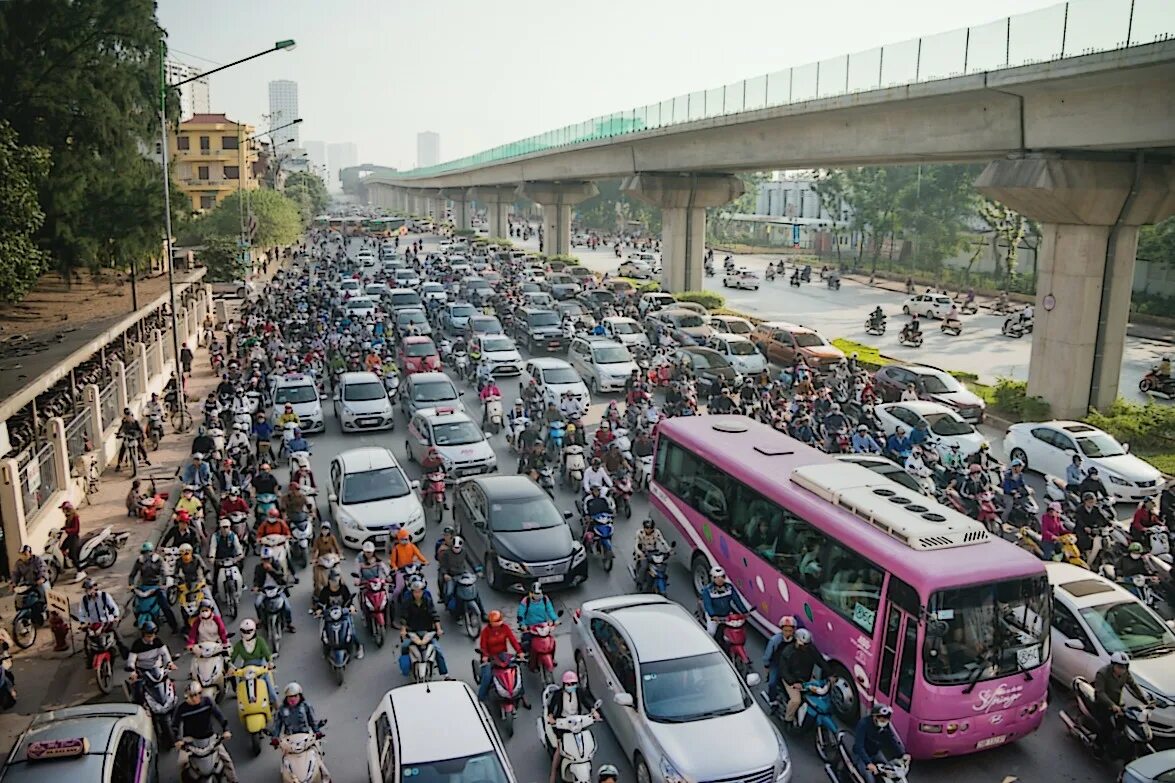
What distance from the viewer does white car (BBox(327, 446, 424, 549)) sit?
52.0 ft

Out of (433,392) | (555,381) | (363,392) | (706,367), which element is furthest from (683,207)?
(363,392)

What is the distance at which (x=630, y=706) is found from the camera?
981 cm

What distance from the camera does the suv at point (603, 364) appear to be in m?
A: 28.4

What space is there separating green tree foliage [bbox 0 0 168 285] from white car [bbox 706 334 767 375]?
17445 mm

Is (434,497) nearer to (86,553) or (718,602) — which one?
(86,553)

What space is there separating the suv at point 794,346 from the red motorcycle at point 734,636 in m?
19.3

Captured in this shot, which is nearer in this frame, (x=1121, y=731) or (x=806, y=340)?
(x=1121, y=731)

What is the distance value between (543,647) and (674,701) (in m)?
2.69

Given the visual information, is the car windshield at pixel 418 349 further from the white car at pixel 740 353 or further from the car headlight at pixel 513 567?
the car headlight at pixel 513 567

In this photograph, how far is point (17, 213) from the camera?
1750cm

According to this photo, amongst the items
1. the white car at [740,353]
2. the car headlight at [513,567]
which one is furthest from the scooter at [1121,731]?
the white car at [740,353]

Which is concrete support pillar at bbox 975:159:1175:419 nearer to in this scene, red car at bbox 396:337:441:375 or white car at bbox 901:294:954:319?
red car at bbox 396:337:441:375

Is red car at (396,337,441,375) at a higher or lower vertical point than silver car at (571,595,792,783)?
higher

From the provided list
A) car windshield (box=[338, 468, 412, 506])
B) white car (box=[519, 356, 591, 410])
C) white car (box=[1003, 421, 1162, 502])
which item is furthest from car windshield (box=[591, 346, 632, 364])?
car windshield (box=[338, 468, 412, 506])
